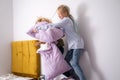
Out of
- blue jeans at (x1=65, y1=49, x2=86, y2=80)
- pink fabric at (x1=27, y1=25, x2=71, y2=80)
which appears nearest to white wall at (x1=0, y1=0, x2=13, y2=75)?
pink fabric at (x1=27, y1=25, x2=71, y2=80)

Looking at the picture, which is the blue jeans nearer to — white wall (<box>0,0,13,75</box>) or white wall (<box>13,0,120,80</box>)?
white wall (<box>13,0,120,80</box>)

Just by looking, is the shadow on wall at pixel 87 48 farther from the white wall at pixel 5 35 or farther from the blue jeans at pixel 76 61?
the white wall at pixel 5 35

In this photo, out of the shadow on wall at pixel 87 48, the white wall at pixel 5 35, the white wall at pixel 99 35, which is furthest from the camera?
the white wall at pixel 5 35

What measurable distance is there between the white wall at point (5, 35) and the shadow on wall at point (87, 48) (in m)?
1.33

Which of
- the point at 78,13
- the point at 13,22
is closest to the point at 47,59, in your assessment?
the point at 78,13

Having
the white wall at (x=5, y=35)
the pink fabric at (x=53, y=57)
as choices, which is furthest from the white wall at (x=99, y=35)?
the white wall at (x=5, y=35)

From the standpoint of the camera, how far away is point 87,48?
6.07 ft

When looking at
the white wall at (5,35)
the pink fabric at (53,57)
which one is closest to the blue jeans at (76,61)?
the pink fabric at (53,57)

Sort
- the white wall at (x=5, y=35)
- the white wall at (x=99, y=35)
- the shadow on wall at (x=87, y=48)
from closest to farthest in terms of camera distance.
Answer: the white wall at (x=99, y=35) → the shadow on wall at (x=87, y=48) → the white wall at (x=5, y=35)

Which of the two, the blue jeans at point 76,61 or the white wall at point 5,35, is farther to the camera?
the white wall at point 5,35

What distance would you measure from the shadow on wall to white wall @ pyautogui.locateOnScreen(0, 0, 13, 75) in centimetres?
133

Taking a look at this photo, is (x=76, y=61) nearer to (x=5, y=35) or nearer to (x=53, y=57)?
(x=53, y=57)

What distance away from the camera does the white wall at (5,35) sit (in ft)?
8.48

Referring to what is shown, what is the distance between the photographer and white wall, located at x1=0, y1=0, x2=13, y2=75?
259 centimetres
